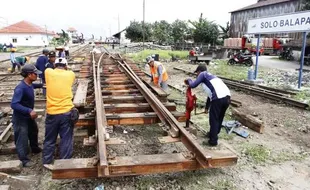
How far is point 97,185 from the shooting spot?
348cm

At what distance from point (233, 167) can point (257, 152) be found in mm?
743

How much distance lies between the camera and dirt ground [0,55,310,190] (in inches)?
140

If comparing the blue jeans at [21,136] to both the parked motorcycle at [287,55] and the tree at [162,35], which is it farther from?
the tree at [162,35]

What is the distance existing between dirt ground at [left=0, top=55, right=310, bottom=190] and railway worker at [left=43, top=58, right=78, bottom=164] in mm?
351

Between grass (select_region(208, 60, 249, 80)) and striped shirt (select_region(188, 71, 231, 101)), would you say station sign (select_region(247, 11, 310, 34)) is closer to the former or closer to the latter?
grass (select_region(208, 60, 249, 80))

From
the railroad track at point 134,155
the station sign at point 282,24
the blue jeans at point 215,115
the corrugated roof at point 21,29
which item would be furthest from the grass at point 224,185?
the corrugated roof at point 21,29

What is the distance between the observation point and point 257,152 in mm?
4586

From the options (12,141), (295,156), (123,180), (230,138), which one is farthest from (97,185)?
(295,156)

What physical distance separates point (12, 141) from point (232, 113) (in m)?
4.60

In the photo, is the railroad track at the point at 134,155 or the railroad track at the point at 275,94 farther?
the railroad track at the point at 275,94

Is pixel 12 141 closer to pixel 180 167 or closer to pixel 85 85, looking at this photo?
pixel 85 85

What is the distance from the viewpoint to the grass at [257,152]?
14.3 ft

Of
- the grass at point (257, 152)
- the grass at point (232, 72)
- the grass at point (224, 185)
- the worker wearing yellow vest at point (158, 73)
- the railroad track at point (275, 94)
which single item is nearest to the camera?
the grass at point (224, 185)

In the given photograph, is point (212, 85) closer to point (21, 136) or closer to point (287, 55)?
point (21, 136)
